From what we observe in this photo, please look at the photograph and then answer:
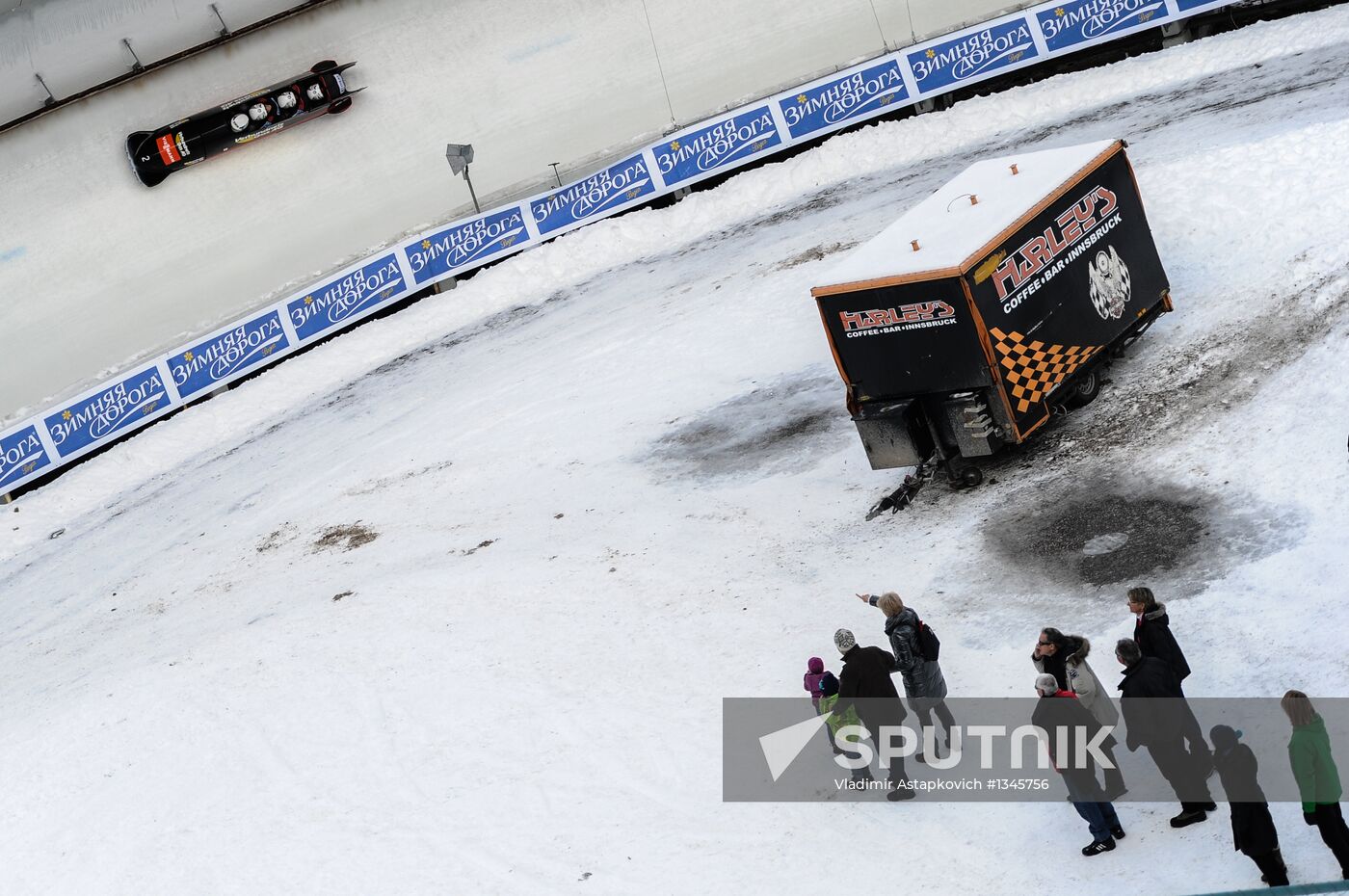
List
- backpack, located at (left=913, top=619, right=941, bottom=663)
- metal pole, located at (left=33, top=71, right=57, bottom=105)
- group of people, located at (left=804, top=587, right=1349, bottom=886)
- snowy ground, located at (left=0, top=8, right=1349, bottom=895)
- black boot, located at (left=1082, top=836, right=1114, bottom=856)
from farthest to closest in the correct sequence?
metal pole, located at (left=33, top=71, right=57, bottom=105), snowy ground, located at (left=0, top=8, right=1349, bottom=895), backpack, located at (left=913, top=619, right=941, bottom=663), black boot, located at (left=1082, top=836, right=1114, bottom=856), group of people, located at (left=804, top=587, right=1349, bottom=886)

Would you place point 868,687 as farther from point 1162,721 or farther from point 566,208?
point 566,208

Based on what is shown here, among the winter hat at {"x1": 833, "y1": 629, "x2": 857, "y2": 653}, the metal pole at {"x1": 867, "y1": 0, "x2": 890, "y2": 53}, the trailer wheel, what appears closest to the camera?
the winter hat at {"x1": 833, "y1": 629, "x2": 857, "y2": 653}

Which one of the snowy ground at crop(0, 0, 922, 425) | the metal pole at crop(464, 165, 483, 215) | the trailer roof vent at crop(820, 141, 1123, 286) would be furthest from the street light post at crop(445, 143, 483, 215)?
the trailer roof vent at crop(820, 141, 1123, 286)

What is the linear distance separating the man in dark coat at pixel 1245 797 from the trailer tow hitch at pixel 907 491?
6712 mm

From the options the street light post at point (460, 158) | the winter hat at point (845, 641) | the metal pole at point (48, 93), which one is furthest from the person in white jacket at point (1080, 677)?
the metal pole at point (48, 93)

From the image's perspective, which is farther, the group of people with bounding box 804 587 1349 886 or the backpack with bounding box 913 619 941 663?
the backpack with bounding box 913 619 941 663

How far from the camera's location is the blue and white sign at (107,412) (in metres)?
26.1

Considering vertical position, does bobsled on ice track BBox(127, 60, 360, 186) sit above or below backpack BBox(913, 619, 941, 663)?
above

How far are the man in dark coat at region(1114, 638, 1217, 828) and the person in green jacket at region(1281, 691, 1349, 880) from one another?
107 centimetres

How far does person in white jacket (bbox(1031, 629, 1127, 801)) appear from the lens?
877cm

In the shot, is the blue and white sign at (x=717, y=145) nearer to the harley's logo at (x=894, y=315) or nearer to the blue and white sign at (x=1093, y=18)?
the blue and white sign at (x=1093, y=18)

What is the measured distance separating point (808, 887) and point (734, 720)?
226 cm

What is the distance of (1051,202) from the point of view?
14.2 m

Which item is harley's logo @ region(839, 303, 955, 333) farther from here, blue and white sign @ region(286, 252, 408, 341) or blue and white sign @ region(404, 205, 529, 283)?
blue and white sign @ region(286, 252, 408, 341)
